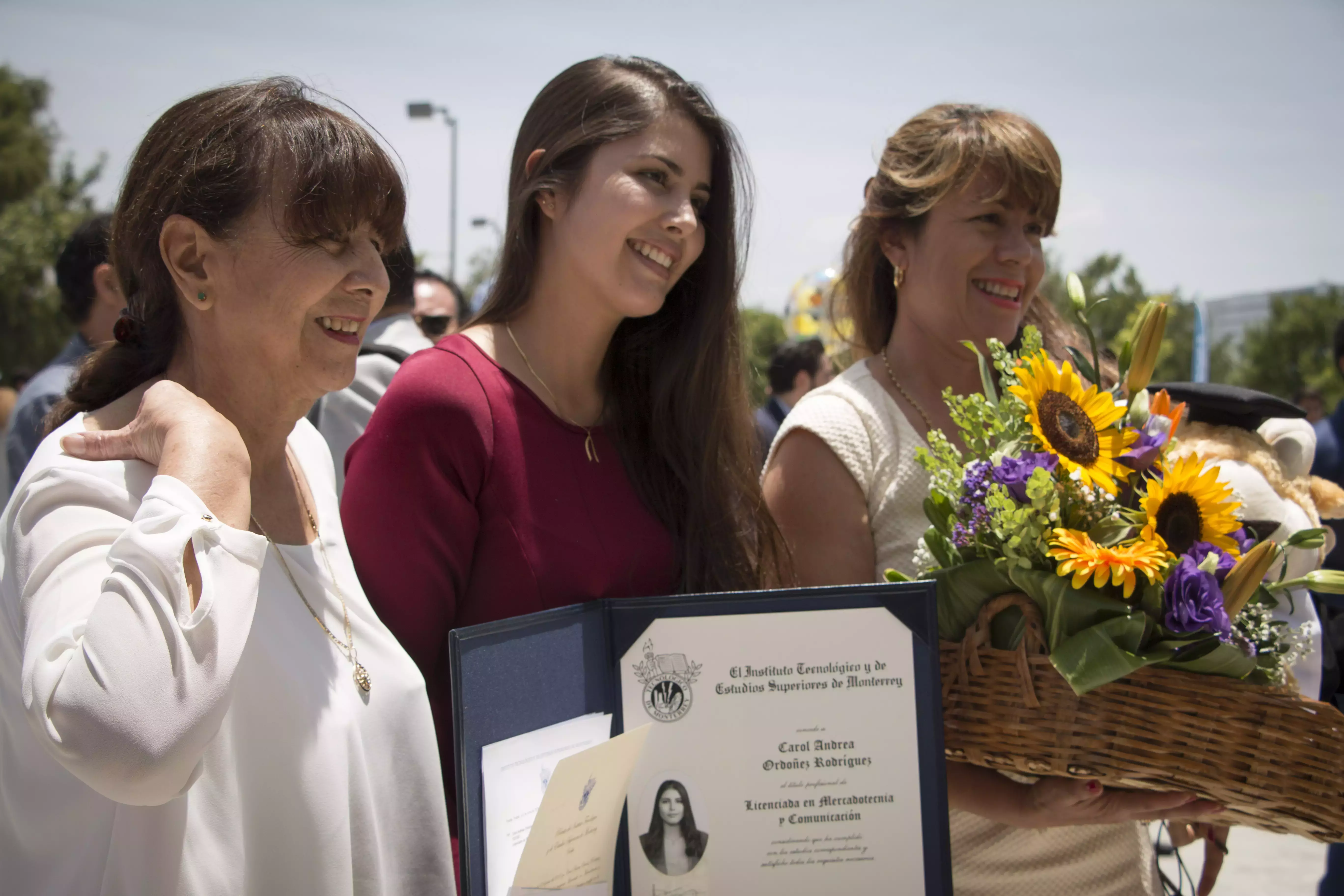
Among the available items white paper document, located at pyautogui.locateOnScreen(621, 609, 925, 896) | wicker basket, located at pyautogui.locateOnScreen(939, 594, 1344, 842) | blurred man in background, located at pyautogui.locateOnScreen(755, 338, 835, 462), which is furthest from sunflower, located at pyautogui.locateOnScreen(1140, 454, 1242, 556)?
blurred man in background, located at pyautogui.locateOnScreen(755, 338, 835, 462)

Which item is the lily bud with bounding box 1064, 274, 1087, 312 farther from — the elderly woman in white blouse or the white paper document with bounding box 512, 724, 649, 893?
the elderly woman in white blouse

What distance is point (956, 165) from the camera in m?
2.24

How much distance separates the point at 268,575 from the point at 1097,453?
4.18 feet

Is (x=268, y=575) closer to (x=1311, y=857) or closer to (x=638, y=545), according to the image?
(x=638, y=545)

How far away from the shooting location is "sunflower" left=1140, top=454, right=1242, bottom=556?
163cm

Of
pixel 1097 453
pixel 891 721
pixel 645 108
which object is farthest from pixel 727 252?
pixel 891 721

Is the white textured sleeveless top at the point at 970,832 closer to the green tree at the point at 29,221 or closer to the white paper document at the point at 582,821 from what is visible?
the white paper document at the point at 582,821

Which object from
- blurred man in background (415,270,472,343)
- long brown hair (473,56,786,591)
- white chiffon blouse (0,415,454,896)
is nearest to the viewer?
white chiffon blouse (0,415,454,896)

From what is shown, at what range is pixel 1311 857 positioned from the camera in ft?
17.8

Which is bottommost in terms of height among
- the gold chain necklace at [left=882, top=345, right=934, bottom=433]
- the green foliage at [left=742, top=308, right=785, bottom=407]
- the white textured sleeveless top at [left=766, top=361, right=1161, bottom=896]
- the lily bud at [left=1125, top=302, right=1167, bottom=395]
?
the white textured sleeveless top at [left=766, top=361, right=1161, bottom=896]

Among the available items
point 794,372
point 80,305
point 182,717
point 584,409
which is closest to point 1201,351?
Result: point 794,372

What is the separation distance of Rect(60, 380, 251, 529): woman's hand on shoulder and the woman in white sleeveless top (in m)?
1.14

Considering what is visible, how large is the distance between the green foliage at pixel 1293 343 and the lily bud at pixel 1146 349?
27.3 meters

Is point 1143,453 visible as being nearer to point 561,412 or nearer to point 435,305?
point 561,412
